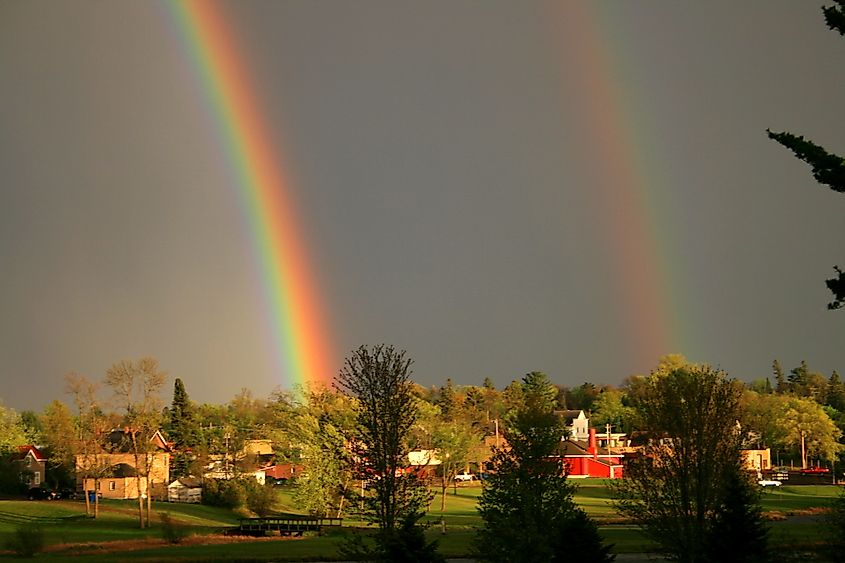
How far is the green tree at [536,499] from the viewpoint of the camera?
28.7 meters

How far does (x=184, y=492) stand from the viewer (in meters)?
93.0

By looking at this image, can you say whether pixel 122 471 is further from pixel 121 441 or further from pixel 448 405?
pixel 448 405

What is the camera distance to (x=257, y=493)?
277ft

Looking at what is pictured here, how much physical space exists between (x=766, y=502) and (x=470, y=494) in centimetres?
3394

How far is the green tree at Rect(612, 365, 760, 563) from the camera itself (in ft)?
103

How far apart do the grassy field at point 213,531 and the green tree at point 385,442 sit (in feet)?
21.3

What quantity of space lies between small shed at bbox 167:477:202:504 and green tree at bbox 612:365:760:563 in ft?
212

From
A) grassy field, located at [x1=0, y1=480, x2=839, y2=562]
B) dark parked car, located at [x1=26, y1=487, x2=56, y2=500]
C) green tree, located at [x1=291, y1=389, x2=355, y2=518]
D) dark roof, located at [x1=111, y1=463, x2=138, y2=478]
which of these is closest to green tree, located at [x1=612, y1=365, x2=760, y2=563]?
grassy field, located at [x1=0, y1=480, x2=839, y2=562]

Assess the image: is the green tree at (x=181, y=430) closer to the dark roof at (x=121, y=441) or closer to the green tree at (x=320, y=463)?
the dark roof at (x=121, y=441)

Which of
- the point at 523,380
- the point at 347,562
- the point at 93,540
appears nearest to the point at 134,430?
the point at 93,540

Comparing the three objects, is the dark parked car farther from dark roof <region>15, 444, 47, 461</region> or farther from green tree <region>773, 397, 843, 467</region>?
green tree <region>773, 397, 843, 467</region>

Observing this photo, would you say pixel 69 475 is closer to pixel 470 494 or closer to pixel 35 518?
pixel 35 518

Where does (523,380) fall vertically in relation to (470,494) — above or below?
above

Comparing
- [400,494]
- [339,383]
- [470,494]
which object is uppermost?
[339,383]
